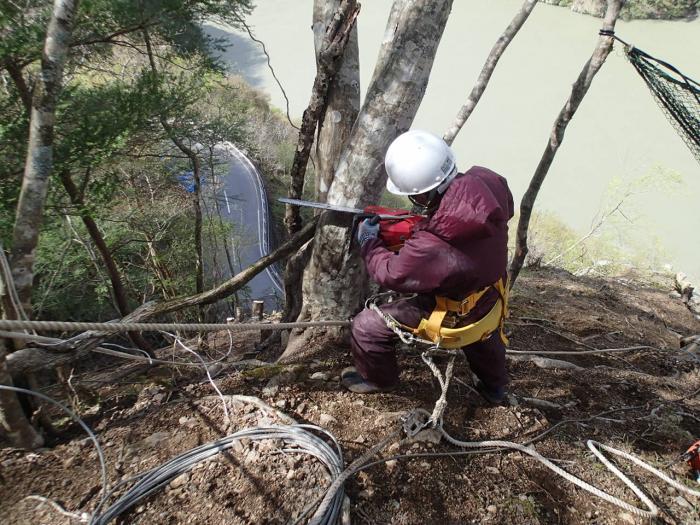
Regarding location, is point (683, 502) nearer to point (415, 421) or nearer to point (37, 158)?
point (415, 421)

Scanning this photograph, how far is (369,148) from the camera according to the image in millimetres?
2668

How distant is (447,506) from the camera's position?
2113mm

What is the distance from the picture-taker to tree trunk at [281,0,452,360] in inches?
96.7

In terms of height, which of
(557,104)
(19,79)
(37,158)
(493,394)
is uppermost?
(557,104)

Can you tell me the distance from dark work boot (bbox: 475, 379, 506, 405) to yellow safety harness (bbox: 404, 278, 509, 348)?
1.69 feet

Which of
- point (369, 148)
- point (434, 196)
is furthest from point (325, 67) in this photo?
point (434, 196)

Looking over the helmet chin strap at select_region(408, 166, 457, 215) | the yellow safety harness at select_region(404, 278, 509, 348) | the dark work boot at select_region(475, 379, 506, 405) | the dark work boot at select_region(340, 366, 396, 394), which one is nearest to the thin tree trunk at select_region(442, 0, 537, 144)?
the helmet chin strap at select_region(408, 166, 457, 215)

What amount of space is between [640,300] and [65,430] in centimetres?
782

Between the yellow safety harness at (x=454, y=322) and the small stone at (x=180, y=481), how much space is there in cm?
140

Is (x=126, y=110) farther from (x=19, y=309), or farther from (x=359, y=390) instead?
(x=359, y=390)

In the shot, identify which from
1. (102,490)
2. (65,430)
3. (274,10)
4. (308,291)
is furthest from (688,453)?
(274,10)

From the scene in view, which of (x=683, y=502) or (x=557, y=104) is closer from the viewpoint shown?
(x=683, y=502)

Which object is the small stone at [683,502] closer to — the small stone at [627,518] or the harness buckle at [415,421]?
the small stone at [627,518]

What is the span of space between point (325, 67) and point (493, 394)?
98.2 inches
